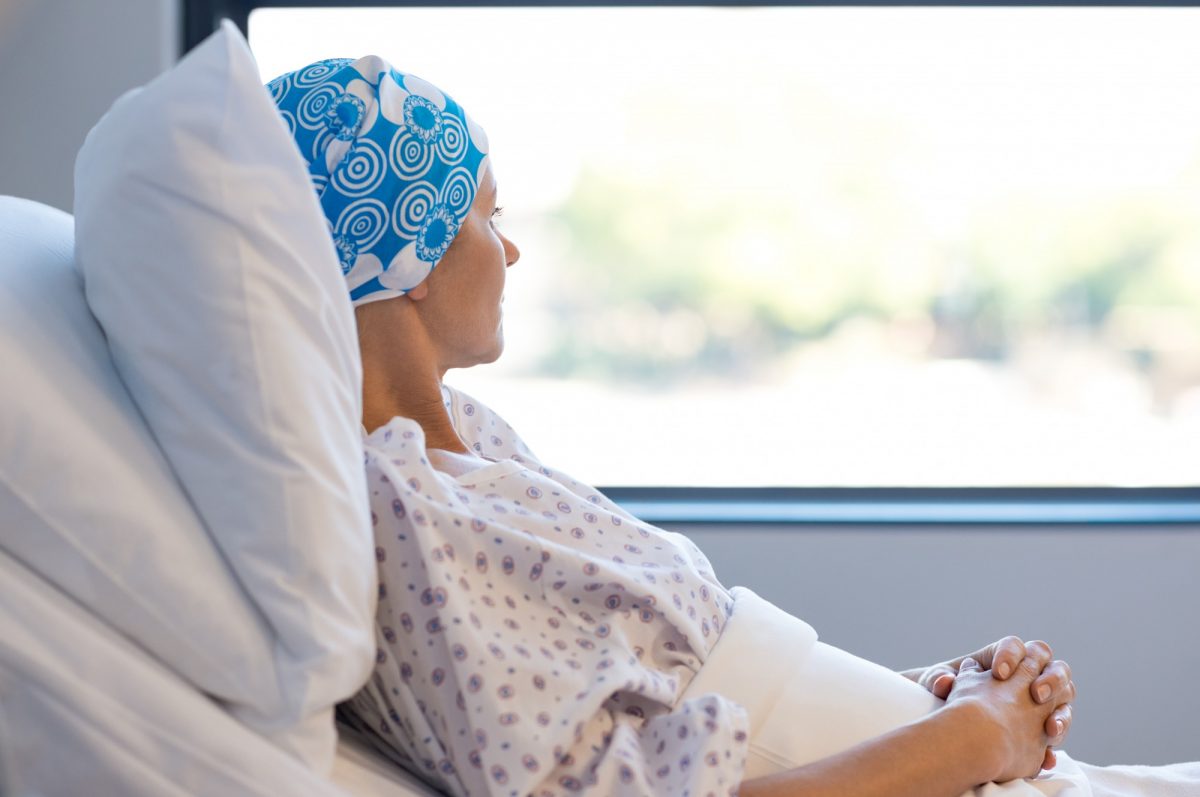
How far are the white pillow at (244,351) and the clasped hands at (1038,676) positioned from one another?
0.64 metres

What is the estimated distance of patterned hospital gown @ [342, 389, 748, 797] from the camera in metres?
0.92

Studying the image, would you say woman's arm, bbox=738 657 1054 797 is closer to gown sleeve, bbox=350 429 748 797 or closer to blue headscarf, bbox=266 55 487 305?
gown sleeve, bbox=350 429 748 797

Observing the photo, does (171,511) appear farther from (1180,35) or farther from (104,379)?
(1180,35)

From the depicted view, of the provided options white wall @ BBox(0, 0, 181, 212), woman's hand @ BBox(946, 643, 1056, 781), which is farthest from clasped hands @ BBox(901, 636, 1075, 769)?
white wall @ BBox(0, 0, 181, 212)

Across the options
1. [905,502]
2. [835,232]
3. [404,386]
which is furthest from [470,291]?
[905,502]

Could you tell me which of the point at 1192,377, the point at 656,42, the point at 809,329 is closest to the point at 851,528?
the point at 809,329

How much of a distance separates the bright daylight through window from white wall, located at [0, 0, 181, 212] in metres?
0.23

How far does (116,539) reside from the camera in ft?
2.57

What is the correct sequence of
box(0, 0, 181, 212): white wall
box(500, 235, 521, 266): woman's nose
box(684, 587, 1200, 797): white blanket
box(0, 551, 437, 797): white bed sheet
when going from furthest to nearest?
box(0, 0, 181, 212): white wall → box(500, 235, 521, 266): woman's nose → box(684, 587, 1200, 797): white blanket → box(0, 551, 437, 797): white bed sheet

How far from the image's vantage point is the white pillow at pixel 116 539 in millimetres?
777

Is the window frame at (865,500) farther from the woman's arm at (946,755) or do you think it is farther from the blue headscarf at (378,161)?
the blue headscarf at (378,161)

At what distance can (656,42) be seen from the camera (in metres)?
2.18

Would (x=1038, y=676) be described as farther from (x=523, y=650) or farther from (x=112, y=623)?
(x=112, y=623)

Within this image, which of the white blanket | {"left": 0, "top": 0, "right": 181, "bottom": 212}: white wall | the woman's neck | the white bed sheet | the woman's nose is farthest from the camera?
{"left": 0, "top": 0, "right": 181, "bottom": 212}: white wall
